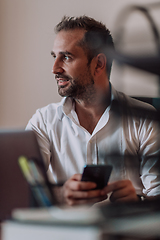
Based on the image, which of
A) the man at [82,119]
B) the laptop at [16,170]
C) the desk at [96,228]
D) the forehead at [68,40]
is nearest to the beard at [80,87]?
the man at [82,119]

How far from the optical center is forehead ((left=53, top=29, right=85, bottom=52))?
4.62 feet

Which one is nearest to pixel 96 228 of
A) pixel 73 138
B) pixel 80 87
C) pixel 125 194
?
pixel 125 194

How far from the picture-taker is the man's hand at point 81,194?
23.2 inches

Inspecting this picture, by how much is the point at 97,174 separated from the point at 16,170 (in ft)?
0.64

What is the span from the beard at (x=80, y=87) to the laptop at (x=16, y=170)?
75 centimetres

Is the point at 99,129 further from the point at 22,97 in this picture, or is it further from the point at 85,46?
the point at 22,97

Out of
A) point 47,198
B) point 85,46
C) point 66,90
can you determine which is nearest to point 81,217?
point 47,198

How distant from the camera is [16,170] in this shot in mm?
648

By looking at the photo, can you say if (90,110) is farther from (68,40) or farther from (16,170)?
(16,170)

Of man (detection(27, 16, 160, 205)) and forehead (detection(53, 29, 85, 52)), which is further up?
forehead (detection(53, 29, 85, 52))

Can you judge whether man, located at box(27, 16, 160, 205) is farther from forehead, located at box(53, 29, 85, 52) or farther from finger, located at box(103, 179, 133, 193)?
finger, located at box(103, 179, 133, 193)

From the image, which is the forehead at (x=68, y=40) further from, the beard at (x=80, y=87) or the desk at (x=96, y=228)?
the desk at (x=96, y=228)

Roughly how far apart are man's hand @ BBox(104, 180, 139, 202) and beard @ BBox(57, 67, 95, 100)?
827mm

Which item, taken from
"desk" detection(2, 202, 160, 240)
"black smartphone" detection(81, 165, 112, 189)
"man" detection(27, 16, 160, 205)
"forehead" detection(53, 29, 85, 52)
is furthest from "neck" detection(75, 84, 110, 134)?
"desk" detection(2, 202, 160, 240)
